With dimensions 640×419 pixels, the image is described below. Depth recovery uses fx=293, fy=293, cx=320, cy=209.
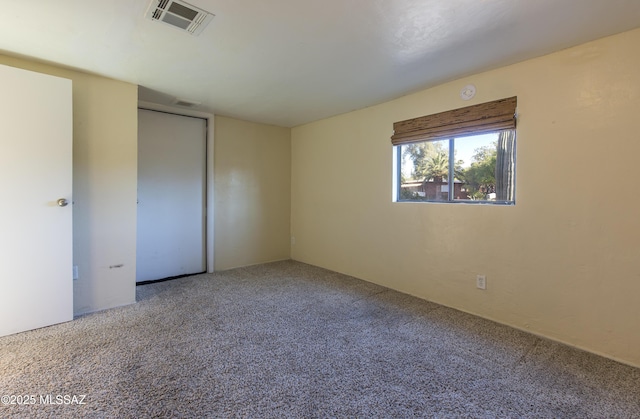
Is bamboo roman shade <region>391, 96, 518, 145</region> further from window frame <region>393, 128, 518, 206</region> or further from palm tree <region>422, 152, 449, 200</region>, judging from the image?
palm tree <region>422, 152, 449, 200</region>

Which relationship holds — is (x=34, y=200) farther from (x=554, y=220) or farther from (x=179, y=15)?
(x=554, y=220)

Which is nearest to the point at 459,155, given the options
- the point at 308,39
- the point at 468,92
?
the point at 468,92

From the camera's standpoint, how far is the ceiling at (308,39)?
5.52 feet

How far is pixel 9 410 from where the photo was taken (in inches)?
57.7

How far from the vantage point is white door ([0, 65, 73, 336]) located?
218 centimetres

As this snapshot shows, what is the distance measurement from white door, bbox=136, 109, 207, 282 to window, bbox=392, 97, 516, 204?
2.63 metres

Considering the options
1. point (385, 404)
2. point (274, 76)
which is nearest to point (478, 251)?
point (385, 404)

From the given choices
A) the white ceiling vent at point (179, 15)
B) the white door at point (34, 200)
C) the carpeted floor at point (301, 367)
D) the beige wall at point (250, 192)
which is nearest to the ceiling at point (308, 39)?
the white ceiling vent at point (179, 15)

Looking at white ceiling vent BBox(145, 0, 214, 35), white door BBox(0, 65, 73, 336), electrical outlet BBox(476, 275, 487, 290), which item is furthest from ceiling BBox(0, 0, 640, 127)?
electrical outlet BBox(476, 275, 487, 290)

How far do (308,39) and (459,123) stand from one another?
1578mm

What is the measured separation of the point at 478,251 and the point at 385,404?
1.69 m

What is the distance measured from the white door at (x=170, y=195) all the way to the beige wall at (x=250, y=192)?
24 centimetres

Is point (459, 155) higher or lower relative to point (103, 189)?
higher

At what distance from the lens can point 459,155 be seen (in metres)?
2.84
